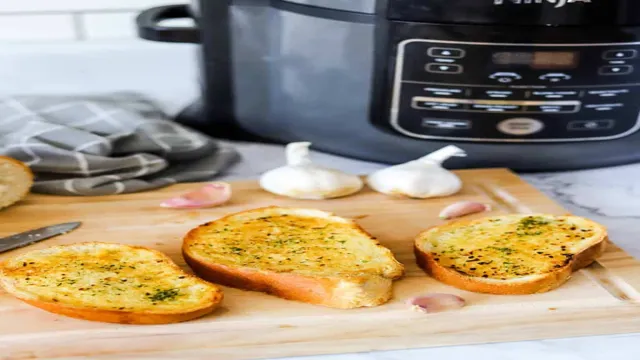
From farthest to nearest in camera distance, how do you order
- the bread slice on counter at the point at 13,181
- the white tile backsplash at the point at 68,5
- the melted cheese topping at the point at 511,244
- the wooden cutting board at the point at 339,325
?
1. the white tile backsplash at the point at 68,5
2. the bread slice on counter at the point at 13,181
3. the melted cheese topping at the point at 511,244
4. the wooden cutting board at the point at 339,325

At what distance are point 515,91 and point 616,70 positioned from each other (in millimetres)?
142

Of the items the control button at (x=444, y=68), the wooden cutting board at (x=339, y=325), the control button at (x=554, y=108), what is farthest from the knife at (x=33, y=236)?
the control button at (x=554, y=108)

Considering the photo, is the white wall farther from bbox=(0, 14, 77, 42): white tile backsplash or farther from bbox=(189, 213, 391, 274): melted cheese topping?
bbox=(189, 213, 391, 274): melted cheese topping

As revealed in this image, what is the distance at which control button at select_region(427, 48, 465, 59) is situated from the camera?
892mm

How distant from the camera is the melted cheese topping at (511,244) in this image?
683 mm

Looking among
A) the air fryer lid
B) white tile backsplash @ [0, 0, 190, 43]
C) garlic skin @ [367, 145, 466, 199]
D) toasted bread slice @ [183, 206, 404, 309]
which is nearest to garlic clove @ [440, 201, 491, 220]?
garlic skin @ [367, 145, 466, 199]

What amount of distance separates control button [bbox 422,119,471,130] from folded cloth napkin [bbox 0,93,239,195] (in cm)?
31

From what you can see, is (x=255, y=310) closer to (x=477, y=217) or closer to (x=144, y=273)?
(x=144, y=273)

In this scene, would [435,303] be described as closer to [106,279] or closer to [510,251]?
[510,251]

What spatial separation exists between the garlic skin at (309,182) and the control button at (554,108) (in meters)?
0.27

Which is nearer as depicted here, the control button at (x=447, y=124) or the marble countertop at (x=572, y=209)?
the marble countertop at (x=572, y=209)

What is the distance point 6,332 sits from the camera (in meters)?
0.57

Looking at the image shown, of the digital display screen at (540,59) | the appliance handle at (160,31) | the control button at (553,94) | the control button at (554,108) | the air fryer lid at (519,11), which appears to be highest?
the air fryer lid at (519,11)

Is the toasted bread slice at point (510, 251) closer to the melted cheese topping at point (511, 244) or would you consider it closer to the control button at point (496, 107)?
the melted cheese topping at point (511, 244)
